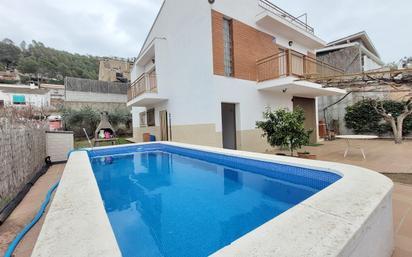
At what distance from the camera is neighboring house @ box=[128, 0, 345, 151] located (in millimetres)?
9883

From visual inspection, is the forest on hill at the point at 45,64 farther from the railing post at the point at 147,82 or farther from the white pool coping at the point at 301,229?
the white pool coping at the point at 301,229

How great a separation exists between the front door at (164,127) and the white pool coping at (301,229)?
10.4 meters

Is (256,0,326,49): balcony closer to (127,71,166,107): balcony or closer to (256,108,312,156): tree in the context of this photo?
(256,108,312,156): tree

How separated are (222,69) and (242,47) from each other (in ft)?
5.96

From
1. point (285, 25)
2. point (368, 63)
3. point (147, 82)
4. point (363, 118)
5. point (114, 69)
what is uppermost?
point (114, 69)

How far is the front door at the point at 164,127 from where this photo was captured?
1335 centimetres

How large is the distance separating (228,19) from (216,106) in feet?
14.4

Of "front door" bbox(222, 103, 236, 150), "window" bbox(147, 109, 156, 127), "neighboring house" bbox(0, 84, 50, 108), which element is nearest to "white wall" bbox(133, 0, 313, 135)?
"front door" bbox(222, 103, 236, 150)

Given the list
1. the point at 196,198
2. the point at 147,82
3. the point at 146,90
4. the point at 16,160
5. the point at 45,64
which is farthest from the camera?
the point at 45,64

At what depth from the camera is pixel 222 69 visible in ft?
32.8

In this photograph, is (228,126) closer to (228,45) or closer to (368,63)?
(228,45)

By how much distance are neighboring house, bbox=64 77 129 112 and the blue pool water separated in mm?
20660

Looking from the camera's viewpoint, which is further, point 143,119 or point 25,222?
point 143,119

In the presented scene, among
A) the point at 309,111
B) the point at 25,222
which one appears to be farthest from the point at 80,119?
the point at 309,111
